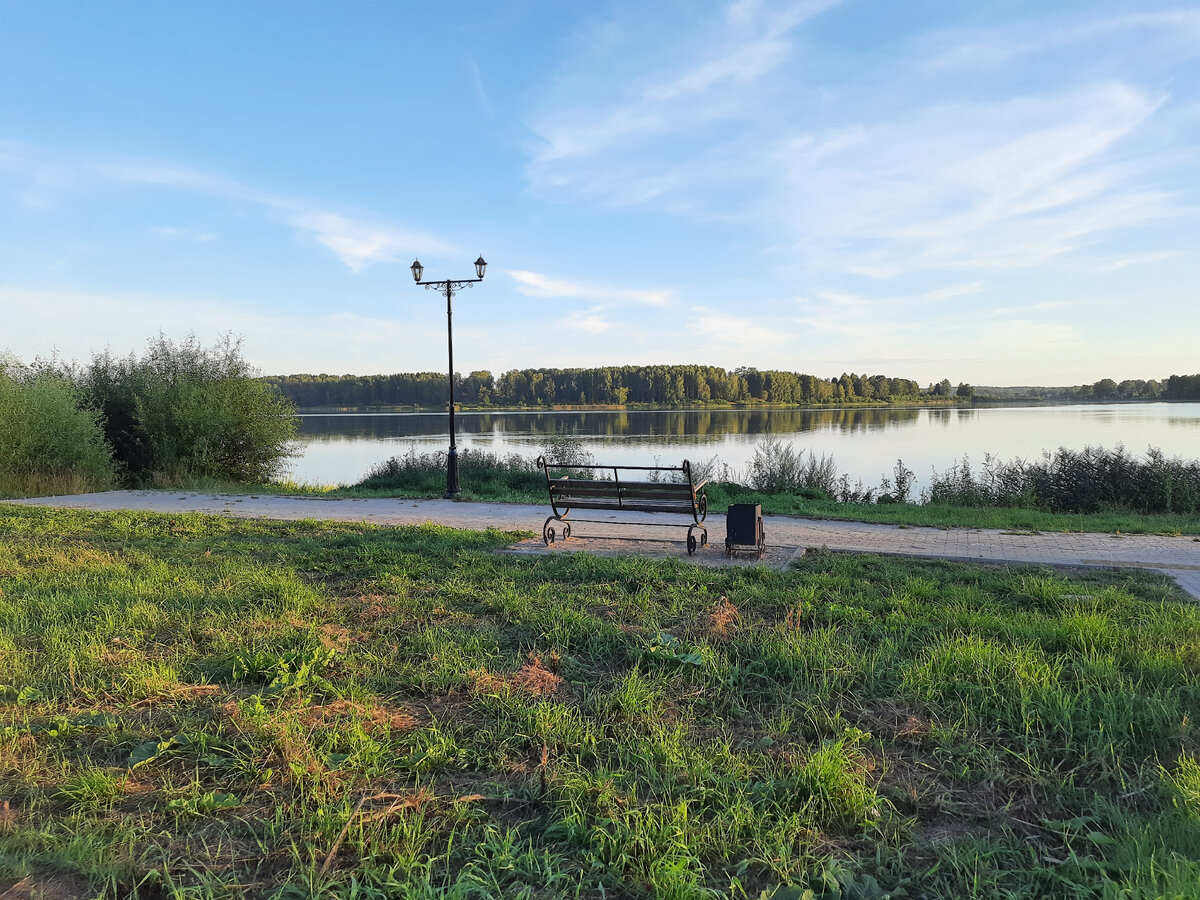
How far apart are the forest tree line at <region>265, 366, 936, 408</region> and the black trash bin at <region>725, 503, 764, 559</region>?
70.4m

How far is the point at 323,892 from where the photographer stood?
6.66ft

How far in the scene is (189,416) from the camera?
1820cm

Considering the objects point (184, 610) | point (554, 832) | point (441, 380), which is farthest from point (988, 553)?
point (441, 380)

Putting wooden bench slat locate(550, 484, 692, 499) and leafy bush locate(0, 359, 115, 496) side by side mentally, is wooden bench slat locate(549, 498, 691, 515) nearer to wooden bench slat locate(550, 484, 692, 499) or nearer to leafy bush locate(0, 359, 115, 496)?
wooden bench slat locate(550, 484, 692, 499)

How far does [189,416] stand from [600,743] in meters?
19.2

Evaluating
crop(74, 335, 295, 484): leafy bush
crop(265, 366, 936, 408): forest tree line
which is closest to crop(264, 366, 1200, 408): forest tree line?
crop(265, 366, 936, 408): forest tree line

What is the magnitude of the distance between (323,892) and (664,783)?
1.25 m

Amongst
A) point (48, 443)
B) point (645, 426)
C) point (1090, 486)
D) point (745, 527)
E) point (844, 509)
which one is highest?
point (48, 443)

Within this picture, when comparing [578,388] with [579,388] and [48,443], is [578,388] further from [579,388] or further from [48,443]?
[48,443]

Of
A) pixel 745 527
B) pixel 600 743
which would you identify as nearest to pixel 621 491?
pixel 745 527

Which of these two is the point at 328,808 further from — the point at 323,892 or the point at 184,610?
the point at 184,610

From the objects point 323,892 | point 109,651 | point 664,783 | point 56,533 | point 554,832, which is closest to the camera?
point 323,892

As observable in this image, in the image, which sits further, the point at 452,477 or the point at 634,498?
→ the point at 452,477

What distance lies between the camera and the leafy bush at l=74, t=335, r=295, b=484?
18406mm
